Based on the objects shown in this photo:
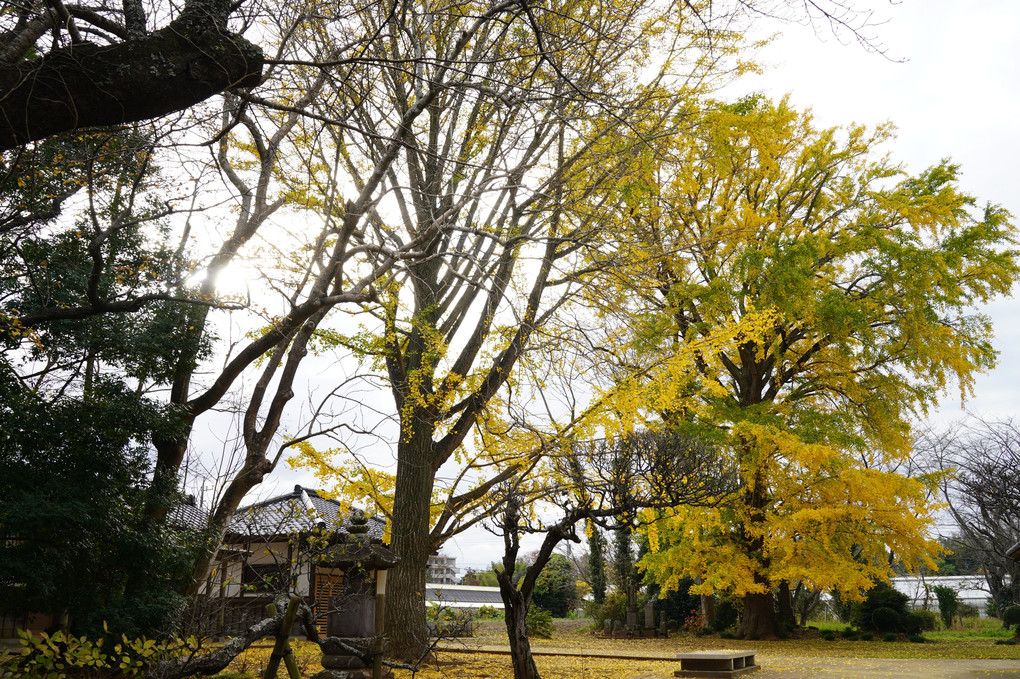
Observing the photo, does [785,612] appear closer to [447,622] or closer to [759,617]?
[759,617]

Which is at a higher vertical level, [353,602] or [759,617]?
[353,602]

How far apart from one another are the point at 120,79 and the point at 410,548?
7809 mm

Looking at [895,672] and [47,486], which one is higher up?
[47,486]

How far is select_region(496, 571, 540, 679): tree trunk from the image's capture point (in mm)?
7766

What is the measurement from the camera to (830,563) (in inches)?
547

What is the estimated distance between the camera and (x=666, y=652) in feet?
44.4

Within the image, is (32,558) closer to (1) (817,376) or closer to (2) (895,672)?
(2) (895,672)

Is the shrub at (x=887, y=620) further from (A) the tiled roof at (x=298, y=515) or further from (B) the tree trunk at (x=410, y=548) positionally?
(B) the tree trunk at (x=410, y=548)

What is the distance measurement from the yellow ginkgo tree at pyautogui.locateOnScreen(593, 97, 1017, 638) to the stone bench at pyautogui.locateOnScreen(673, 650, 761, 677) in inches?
124

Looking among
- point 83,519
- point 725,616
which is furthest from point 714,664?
point 725,616

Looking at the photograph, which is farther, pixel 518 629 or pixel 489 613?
pixel 489 613

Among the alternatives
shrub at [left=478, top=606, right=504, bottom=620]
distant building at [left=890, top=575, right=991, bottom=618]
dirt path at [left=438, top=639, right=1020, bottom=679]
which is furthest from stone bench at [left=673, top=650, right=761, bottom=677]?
distant building at [left=890, top=575, right=991, bottom=618]

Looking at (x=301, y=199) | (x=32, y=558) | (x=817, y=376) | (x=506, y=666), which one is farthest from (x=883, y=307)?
(x=32, y=558)

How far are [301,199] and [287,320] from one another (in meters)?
4.17
